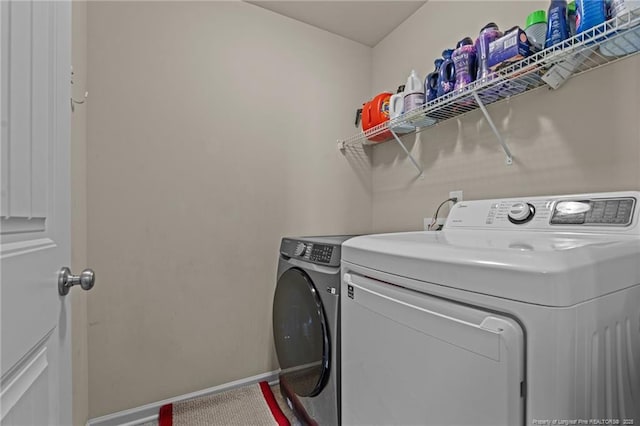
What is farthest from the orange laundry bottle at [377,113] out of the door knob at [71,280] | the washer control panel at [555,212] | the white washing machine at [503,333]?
the door knob at [71,280]

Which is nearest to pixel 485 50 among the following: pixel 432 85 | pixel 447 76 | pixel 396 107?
pixel 447 76

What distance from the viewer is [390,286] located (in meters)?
0.81

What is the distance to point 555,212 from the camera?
1.10 metres

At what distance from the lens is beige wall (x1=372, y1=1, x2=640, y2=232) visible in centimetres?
110

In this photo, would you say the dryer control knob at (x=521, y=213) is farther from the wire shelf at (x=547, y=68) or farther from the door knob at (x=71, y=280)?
the door knob at (x=71, y=280)

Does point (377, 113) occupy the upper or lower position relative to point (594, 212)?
upper

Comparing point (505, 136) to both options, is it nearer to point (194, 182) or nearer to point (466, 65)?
point (466, 65)

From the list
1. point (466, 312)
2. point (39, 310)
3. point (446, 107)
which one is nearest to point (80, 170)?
point (39, 310)

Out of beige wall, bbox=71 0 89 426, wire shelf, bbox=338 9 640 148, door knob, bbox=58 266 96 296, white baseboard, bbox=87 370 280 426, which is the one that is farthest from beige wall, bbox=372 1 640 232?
beige wall, bbox=71 0 89 426

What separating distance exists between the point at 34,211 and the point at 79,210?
0.91 metres

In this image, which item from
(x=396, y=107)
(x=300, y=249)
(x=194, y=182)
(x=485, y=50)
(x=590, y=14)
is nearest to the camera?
(x=590, y=14)

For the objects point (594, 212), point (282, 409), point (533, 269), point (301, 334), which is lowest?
point (282, 409)

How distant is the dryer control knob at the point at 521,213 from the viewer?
1.16 meters

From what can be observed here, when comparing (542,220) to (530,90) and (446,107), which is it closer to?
(530,90)
